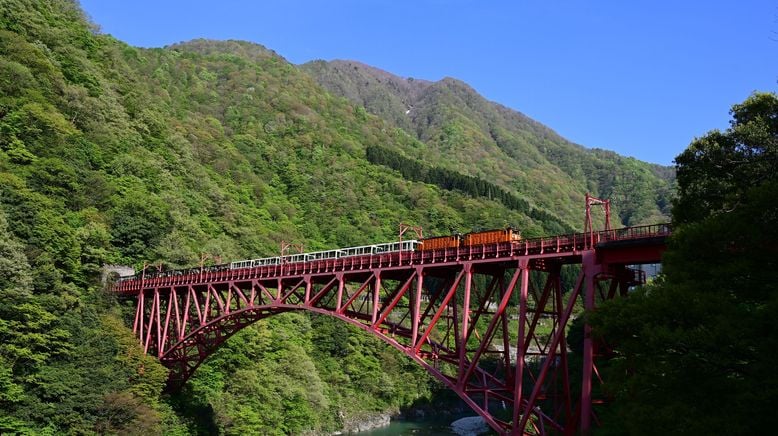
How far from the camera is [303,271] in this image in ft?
125

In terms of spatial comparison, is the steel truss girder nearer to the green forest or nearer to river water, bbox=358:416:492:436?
the green forest

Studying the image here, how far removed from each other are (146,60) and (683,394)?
→ 161 m

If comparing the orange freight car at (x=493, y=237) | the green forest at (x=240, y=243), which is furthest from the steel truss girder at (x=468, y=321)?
the green forest at (x=240, y=243)

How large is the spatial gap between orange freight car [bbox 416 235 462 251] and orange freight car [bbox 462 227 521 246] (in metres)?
0.42

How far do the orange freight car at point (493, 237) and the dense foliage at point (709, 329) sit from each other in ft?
32.7

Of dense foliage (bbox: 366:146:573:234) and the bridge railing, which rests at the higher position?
dense foliage (bbox: 366:146:573:234)

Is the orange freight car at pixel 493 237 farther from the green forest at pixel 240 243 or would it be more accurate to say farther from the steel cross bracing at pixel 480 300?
the green forest at pixel 240 243

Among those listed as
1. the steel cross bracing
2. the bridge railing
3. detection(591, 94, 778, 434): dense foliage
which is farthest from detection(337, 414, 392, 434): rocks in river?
detection(591, 94, 778, 434): dense foliage

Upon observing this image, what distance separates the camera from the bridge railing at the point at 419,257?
23875 mm

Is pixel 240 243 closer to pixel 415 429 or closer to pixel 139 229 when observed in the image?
pixel 139 229

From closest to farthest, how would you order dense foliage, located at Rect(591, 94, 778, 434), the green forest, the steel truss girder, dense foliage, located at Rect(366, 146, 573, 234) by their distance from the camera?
dense foliage, located at Rect(591, 94, 778, 434) < the green forest < the steel truss girder < dense foliage, located at Rect(366, 146, 573, 234)

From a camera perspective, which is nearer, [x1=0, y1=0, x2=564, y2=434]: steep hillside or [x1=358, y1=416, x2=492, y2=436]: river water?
[x1=0, y1=0, x2=564, y2=434]: steep hillside

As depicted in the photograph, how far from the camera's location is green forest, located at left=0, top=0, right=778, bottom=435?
15328 mm

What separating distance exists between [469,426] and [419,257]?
44315 millimetres
